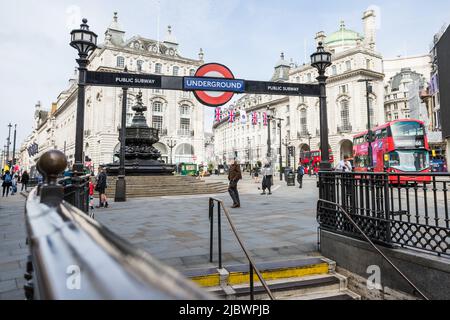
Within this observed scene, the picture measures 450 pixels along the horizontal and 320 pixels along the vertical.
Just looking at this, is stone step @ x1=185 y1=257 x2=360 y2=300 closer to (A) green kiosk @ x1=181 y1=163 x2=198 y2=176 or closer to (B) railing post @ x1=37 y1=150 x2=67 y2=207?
(B) railing post @ x1=37 y1=150 x2=67 y2=207

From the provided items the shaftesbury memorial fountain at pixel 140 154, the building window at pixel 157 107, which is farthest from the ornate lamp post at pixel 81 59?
the building window at pixel 157 107

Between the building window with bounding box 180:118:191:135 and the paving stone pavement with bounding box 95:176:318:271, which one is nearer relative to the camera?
the paving stone pavement with bounding box 95:176:318:271

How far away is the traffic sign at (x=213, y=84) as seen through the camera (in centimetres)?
588

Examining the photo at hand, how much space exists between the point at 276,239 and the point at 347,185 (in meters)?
1.78

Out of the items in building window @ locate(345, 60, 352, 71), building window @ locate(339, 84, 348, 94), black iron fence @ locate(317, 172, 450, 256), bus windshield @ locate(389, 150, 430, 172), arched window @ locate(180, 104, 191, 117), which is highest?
building window @ locate(345, 60, 352, 71)

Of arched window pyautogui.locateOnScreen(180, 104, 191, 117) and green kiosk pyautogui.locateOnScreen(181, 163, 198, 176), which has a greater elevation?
arched window pyautogui.locateOnScreen(180, 104, 191, 117)

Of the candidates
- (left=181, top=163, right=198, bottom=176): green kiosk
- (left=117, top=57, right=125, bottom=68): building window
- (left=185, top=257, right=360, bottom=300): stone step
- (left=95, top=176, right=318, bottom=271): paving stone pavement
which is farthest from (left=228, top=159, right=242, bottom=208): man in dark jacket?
(left=117, top=57, right=125, bottom=68): building window

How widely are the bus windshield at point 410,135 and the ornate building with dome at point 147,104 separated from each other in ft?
127

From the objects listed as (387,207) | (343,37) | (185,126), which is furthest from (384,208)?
(343,37)

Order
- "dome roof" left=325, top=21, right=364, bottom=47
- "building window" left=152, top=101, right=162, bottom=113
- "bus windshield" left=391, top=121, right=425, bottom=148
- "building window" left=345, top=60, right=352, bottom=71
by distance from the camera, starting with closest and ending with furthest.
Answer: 1. "bus windshield" left=391, top=121, right=425, bottom=148
2. "building window" left=345, top=60, right=352, bottom=71
3. "building window" left=152, top=101, right=162, bottom=113
4. "dome roof" left=325, top=21, right=364, bottom=47

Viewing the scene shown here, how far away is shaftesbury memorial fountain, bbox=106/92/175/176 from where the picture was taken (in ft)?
60.2

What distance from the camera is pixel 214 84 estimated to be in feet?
19.8

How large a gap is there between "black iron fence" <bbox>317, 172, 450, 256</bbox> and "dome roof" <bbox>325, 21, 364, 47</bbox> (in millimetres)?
60703

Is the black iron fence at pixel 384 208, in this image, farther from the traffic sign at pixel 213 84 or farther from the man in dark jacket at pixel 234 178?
the man in dark jacket at pixel 234 178
